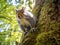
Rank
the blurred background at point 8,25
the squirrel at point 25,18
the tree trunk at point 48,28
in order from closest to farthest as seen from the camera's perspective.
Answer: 1. the tree trunk at point 48,28
2. the squirrel at point 25,18
3. the blurred background at point 8,25

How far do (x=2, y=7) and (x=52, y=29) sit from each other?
1.86 meters

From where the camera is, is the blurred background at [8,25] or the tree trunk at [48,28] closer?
the tree trunk at [48,28]

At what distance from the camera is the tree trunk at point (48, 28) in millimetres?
1677

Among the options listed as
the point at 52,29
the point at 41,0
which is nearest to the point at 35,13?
the point at 41,0

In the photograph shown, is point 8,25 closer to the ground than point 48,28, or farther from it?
closer to the ground

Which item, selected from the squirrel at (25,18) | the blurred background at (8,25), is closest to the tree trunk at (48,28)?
the squirrel at (25,18)

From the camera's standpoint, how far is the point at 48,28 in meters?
1.81

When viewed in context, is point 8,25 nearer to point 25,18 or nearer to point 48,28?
point 25,18

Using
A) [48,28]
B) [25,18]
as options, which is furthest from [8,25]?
[48,28]

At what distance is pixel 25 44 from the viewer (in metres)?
1.96

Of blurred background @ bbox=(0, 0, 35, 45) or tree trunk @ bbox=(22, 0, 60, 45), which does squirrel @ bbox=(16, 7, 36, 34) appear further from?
blurred background @ bbox=(0, 0, 35, 45)

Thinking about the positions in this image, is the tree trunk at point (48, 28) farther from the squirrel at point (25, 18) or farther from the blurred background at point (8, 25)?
the blurred background at point (8, 25)

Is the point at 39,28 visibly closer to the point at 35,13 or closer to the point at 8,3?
the point at 35,13

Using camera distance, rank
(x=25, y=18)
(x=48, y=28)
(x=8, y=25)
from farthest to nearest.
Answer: (x=8, y=25)
(x=25, y=18)
(x=48, y=28)
